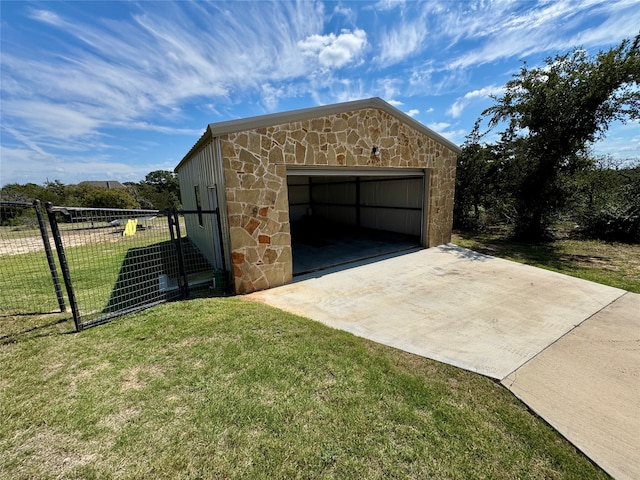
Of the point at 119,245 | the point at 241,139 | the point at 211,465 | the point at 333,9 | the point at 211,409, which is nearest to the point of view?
the point at 211,465

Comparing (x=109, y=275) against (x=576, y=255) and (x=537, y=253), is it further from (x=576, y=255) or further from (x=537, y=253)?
(x=576, y=255)

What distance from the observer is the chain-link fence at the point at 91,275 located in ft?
12.7

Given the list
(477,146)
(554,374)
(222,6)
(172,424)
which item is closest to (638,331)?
(554,374)

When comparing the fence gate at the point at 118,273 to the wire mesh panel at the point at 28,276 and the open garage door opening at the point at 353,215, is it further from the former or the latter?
the open garage door opening at the point at 353,215

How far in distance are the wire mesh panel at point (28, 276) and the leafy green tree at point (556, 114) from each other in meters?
12.6

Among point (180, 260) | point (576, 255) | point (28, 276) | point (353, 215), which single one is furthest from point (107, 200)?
point (576, 255)

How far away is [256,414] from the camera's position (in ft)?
7.59

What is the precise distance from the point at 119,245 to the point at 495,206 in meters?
16.3

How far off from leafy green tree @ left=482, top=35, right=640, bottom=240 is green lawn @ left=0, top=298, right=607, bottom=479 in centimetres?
968

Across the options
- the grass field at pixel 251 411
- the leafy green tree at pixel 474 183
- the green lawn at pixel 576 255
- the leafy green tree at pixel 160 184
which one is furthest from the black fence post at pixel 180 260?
the leafy green tree at pixel 160 184

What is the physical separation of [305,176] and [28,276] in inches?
295

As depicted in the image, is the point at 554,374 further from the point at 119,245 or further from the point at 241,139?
the point at 119,245

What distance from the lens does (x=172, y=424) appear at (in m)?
2.22

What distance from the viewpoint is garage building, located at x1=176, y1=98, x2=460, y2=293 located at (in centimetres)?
505
